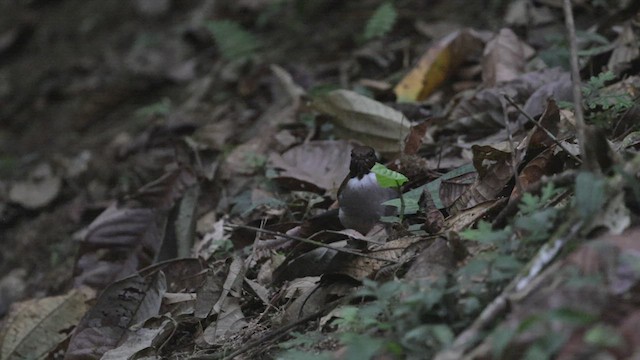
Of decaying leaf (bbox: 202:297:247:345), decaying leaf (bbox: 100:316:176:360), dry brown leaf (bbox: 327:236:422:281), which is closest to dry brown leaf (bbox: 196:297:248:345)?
decaying leaf (bbox: 202:297:247:345)

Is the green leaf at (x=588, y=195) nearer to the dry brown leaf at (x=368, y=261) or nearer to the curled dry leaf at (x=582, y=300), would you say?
the curled dry leaf at (x=582, y=300)

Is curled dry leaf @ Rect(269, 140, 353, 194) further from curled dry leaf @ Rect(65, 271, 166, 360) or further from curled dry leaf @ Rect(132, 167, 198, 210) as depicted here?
curled dry leaf @ Rect(65, 271, 166, 360)

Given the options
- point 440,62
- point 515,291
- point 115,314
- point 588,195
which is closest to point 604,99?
point 588,195

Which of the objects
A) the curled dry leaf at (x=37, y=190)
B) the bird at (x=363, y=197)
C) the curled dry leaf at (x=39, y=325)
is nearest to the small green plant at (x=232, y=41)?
the curled dry leaf at (x=37, y=190)

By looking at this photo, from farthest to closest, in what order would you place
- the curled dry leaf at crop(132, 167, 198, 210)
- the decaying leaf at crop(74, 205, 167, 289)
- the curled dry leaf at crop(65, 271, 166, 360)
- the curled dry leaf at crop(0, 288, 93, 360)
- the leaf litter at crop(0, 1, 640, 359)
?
the curled dry leaf at crop(132, 167, 198, 210)
the decaying leaf at crop(74, 205, 167, 289)
the curled dry leaf at crop(0, 288, 93, 360)
the curled dry leaf at crop(65, 271, 166, 360)
the leaf litter at crop(0, 1, 640, 359)

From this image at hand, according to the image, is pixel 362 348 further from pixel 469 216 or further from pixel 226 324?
pixel 226 324

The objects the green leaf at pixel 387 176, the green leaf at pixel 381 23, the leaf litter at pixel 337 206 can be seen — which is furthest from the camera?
the green leaf at pixel 381 23

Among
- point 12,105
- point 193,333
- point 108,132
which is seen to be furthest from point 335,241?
point 12,105
